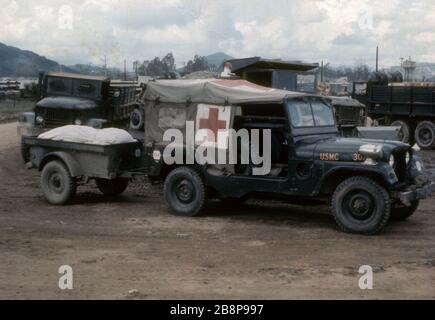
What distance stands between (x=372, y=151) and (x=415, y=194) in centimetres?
86

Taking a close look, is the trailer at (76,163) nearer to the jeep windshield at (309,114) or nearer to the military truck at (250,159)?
the military truck at (250,159)

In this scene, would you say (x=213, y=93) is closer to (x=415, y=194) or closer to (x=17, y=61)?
(x=415, y=194)

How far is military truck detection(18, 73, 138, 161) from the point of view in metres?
15.9

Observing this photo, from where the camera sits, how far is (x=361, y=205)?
339 inches

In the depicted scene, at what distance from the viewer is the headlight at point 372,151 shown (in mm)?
8422

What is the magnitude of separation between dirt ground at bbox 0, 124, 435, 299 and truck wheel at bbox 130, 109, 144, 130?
5.50 meters

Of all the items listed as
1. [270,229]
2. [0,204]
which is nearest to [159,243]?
[270,229]

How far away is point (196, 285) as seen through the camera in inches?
247

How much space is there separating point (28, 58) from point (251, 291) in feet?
282

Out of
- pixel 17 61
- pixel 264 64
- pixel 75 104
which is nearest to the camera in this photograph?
pixel 75 104

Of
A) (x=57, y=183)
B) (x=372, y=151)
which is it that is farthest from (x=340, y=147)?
(x=57, y=183)

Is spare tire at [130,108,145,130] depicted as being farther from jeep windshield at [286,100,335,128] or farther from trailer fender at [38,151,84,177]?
jeep windshield at [286,100,335,128]

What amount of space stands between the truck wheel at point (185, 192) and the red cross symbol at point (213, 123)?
0.66m

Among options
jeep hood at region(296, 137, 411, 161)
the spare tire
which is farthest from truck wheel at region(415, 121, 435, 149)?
jeep hood at region(296, 137, 411, 161)
